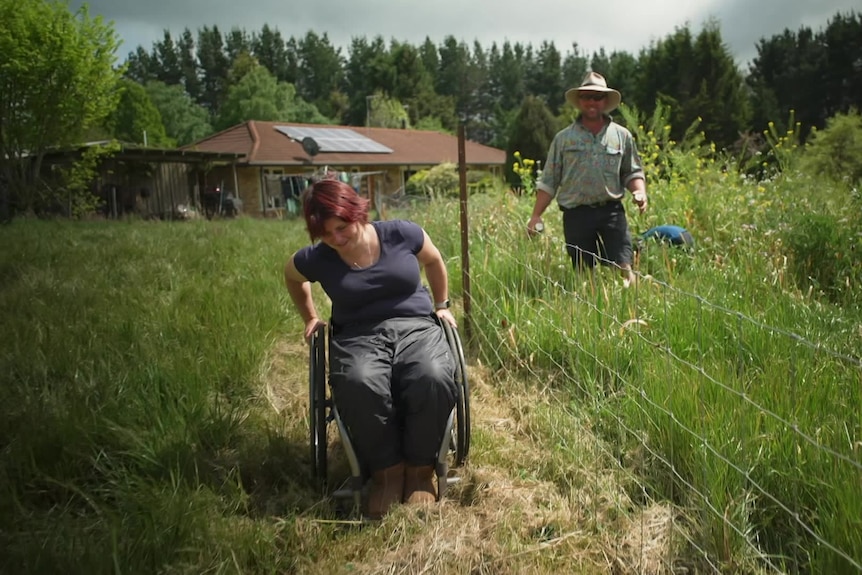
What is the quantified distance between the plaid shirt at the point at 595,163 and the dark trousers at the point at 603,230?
65 mm

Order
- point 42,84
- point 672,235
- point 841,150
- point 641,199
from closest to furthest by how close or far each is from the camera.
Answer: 1. point 641,199
2. point 672,235
3. point 841,150
4. point 42,84

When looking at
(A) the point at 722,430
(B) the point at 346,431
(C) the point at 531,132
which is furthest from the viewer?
(C) the point at 531,132

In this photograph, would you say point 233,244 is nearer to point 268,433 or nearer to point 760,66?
point 268,433

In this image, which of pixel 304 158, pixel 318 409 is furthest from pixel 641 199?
pixel 304 158

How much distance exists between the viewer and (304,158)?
2178 centimetres

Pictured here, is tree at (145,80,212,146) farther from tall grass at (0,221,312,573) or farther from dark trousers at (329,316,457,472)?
dark trousers at (329,316,457,472)

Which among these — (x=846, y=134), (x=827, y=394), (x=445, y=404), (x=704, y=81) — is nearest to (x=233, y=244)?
(x=445, y=404)

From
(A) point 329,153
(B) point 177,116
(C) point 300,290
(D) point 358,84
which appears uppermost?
(D) point 358,84

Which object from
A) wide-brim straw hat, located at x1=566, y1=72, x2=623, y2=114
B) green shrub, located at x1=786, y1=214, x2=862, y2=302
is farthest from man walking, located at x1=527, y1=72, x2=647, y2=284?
green shrub, located at x1=786, y1=214, x2=862, y2=302

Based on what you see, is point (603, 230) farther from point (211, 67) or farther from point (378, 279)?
point (211, 67)

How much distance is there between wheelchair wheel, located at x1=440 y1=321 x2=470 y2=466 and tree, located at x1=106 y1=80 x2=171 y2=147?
42810 mm

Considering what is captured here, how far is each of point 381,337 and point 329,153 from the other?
22.9 meters

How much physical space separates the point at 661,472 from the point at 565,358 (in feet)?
3.25

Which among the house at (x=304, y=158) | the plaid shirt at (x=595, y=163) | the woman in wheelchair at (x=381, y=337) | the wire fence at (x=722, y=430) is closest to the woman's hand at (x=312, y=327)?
the woman in wheelchair at (x=381, y=337)
